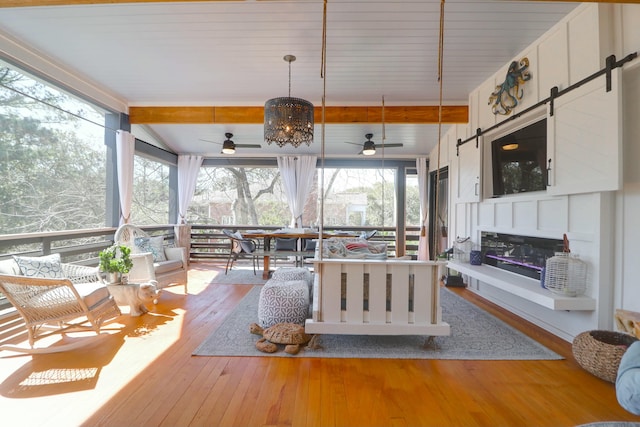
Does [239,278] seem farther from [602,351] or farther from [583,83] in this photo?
[583,83]

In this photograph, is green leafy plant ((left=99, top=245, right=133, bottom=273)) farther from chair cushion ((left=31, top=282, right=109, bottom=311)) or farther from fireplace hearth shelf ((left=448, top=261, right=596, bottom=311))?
fireplace hearth shelf ((left=448, top=261, right=596, bottom=311))

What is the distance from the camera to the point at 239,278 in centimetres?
487

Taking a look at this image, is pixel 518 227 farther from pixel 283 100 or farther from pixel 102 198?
pixel 102 198

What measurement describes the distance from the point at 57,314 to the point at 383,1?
3821 mm

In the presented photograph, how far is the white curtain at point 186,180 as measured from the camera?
631 centimetres

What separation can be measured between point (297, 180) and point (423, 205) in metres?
2.84

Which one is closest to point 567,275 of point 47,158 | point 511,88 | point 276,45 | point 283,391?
point 511,88

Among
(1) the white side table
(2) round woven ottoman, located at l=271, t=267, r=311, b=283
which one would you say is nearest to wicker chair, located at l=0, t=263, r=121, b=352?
(1) the white side table

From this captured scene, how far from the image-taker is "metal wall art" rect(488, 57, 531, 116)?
119 inches

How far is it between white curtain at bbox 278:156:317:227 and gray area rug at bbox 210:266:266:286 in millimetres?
1486

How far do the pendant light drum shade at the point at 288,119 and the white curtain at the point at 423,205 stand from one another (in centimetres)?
381

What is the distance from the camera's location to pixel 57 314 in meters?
2.33

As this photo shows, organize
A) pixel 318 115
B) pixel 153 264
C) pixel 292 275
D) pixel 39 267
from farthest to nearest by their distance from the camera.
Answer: pixel 318 115 < pixel 153 264 < pixel 292 275 < pixel 39 267

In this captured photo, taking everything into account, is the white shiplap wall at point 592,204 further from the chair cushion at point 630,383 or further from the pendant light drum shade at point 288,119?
the pendant light drum shade at point 288,119
